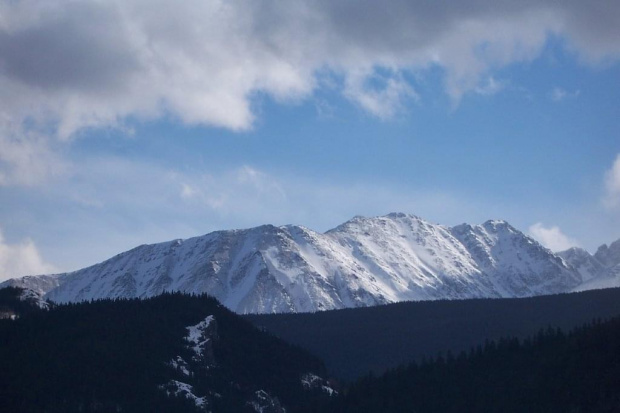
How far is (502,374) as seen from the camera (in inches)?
7795

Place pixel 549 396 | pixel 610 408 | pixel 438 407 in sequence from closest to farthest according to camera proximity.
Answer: pixel 610 408 → pixel 549 396 → pixel 438 407

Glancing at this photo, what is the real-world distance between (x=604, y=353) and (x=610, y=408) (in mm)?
18920

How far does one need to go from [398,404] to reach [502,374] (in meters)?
16.9

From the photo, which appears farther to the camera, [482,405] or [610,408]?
[482,405]

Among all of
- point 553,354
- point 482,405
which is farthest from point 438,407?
point 553,354

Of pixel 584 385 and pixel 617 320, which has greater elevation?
pixel 617 320

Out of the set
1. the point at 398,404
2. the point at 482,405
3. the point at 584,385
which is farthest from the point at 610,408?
the point at 398,404

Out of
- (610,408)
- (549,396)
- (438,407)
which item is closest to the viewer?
(610,408)

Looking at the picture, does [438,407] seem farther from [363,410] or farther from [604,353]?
[604,353]

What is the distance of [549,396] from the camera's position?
179250mm

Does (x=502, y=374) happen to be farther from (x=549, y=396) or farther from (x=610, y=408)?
(x=610, y=408)

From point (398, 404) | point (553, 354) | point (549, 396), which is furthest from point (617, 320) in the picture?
point (398, 404)

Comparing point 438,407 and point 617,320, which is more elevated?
point 617,320

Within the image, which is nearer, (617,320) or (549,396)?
(549,396)
